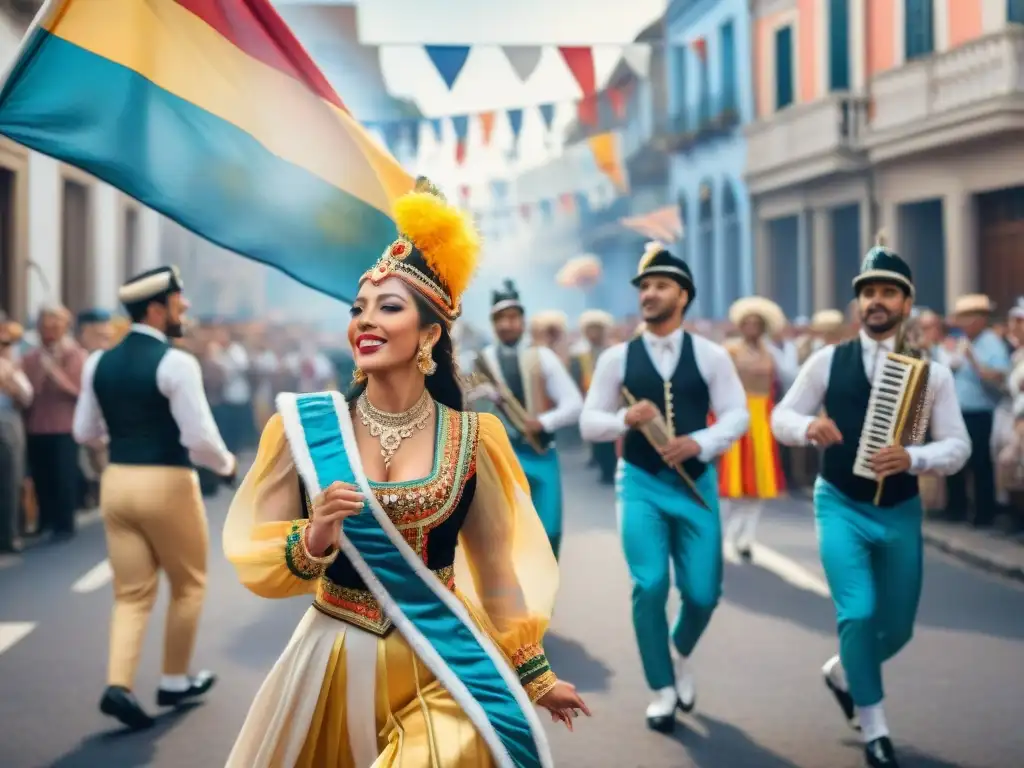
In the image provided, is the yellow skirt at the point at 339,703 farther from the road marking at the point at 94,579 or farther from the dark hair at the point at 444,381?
the road marking at the point at 94,579

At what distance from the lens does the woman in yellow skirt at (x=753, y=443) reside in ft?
38.0

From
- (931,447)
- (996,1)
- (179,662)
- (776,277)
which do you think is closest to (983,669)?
(931,447)

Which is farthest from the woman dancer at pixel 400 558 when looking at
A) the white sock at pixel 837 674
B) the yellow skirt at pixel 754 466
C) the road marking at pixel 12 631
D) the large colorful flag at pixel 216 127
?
the yellow skirt at pixel 754 466

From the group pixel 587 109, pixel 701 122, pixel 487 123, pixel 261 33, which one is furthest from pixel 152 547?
pixel 701 122

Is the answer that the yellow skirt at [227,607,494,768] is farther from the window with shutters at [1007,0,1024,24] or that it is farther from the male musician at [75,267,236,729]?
the window with shutters at [1007,0,1024,24]

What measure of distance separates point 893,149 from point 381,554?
2012cm

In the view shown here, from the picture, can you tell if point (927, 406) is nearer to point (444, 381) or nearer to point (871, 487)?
point (871, 487)

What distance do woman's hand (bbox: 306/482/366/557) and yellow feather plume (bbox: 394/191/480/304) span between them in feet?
2.05

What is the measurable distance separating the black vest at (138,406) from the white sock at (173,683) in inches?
39.7

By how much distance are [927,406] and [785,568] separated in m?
4.66

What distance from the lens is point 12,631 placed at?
27.8 feet

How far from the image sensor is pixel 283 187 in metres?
4.89

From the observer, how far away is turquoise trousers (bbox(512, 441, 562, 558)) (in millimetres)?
8469

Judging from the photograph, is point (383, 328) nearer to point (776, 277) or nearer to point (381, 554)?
point (381, 554)
